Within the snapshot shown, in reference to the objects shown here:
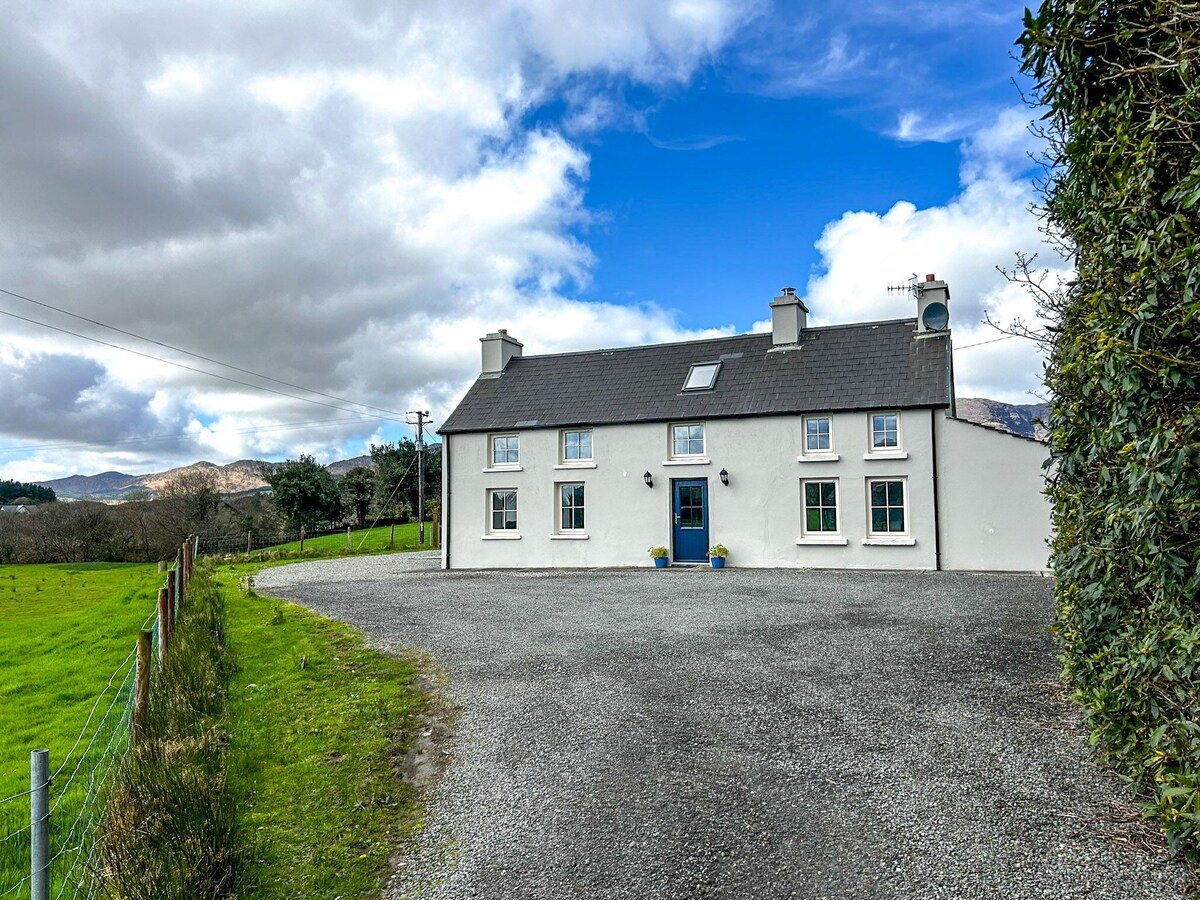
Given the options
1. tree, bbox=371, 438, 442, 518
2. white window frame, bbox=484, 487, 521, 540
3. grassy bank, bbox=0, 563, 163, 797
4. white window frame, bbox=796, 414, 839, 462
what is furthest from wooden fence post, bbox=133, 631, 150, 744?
tree, bbox=371, 438, 442, 518

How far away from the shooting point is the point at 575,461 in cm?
2150

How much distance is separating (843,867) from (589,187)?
15357 millimetres

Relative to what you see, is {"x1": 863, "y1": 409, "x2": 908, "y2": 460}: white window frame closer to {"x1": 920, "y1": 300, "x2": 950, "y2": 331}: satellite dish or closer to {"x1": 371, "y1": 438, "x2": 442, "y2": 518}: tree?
{"x1": 920, "y1": 300, "x2": 950, "y2": 331}: satellite dish

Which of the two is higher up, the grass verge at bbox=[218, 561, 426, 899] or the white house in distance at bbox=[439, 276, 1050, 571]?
the white house in distance at bbox=[439, 276, 1050, 571]

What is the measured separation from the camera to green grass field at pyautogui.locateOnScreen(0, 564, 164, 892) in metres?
5.91

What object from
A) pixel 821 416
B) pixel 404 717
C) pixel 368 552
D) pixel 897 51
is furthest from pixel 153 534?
pixel 897 51

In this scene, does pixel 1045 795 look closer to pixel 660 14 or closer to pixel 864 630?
pixel 864 630

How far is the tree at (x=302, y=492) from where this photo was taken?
126 feet

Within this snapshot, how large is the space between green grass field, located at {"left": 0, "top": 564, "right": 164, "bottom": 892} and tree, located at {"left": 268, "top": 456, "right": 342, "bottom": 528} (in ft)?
53.8

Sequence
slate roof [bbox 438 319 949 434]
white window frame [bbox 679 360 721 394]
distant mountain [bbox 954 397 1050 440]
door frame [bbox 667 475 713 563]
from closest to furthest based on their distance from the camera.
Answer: distant mountain [bbox 954 397 1050 440] < slate roof [bbox 438 319 949 434] < door frame [bbox 667 475 713 563] < white window frame [bbox 679 360 721 394]

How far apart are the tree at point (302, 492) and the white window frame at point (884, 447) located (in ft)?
100

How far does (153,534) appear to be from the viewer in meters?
36.7

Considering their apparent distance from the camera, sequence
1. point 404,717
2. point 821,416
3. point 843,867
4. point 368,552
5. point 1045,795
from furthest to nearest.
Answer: point 368,552 → point 821,416 → point 404,717 → point 1045,795 → point 843,867

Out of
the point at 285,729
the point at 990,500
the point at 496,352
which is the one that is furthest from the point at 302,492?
the point at 285,729
